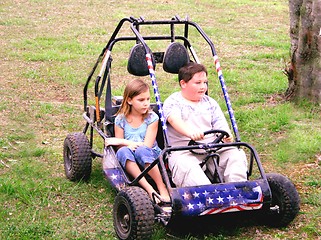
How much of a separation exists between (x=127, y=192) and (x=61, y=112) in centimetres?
396

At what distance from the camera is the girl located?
516 centimetres

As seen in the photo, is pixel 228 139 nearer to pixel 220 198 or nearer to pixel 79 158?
pixel 220 198

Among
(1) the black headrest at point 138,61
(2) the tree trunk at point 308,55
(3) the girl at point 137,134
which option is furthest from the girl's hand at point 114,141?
(2) the tree trunk at point 308,55

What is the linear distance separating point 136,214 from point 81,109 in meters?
4.26

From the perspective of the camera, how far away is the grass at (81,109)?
17.2 feet

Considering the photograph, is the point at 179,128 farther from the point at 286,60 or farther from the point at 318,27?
the point at 286,60

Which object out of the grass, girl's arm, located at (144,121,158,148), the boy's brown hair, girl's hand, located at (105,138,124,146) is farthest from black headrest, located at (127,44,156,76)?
the grass

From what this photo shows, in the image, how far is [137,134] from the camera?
551 centimetres

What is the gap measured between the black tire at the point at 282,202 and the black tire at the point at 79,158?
1798 mm

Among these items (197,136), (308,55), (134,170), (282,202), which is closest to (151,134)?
Answer: (134,170)

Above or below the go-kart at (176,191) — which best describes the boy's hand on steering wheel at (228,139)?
above

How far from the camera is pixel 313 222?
5.20m

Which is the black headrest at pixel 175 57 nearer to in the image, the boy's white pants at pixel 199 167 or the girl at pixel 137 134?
the girl at pixel 137 134

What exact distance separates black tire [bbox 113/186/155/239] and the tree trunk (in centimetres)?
397
